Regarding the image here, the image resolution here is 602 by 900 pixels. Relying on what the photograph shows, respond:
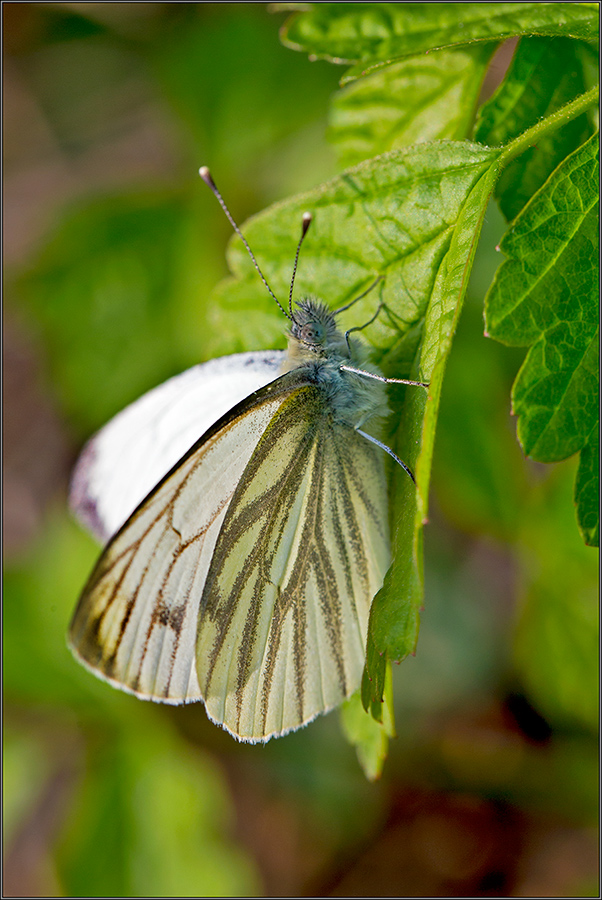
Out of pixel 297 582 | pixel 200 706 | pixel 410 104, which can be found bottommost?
pixel 200 706

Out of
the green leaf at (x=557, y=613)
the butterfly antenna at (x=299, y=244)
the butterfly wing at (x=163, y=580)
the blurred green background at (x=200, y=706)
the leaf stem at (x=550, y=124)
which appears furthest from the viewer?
the blurred green background at (x=200, y=706)

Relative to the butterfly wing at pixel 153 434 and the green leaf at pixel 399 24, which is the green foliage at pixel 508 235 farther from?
the butterfly wing at pixel 153 434

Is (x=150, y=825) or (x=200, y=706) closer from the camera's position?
(x=200, y=706)

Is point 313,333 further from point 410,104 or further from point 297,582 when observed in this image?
point 410,104

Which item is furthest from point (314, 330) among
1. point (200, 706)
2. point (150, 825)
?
point (150, 825)

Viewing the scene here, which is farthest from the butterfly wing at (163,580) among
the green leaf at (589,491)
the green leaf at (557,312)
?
the green leaf at (589,491)

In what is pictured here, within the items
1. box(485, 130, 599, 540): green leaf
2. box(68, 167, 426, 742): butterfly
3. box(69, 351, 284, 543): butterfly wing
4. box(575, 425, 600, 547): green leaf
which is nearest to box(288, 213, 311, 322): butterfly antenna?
box(68, 167, 426, 742): butterfly

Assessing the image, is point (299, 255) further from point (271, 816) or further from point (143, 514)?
point (271, 816)

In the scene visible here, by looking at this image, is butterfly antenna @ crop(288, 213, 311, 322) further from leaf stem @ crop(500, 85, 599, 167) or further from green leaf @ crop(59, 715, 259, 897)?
green leaf @ crop(59, 715, 259, 897)
